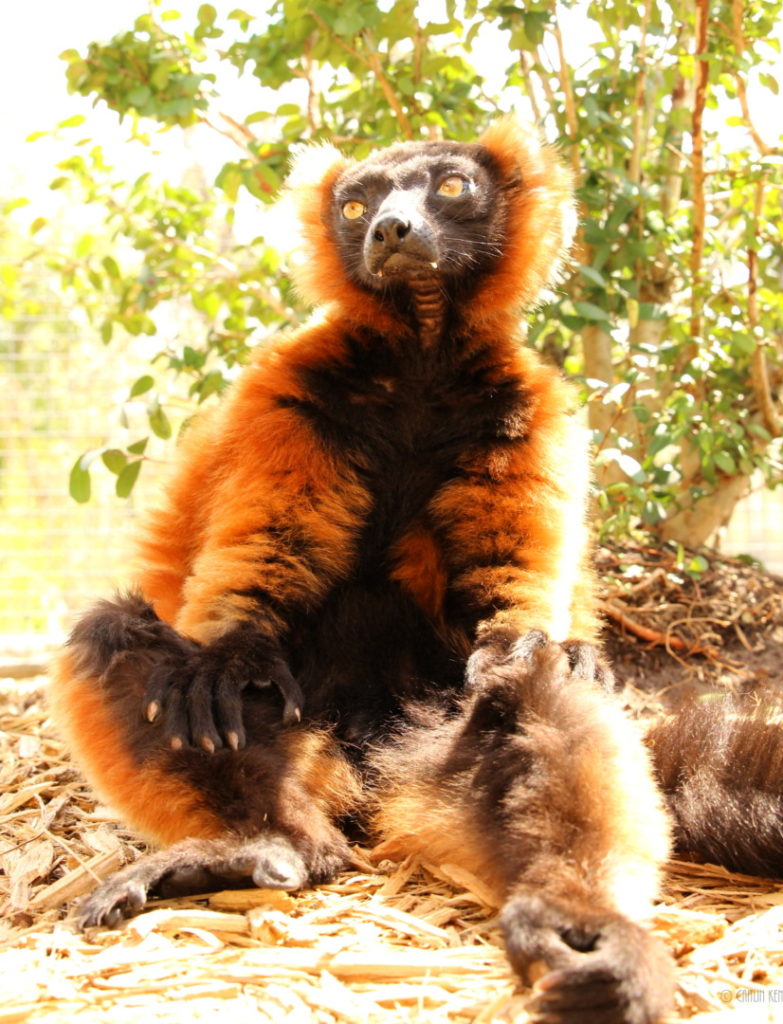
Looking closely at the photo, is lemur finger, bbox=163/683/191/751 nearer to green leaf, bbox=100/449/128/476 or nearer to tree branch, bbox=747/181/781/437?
green leaf, bbox=100/449/128/476

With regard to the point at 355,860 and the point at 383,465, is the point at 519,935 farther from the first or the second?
the point at 383,465

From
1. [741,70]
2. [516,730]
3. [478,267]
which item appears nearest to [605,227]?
[741,70]

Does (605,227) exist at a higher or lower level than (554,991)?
higher

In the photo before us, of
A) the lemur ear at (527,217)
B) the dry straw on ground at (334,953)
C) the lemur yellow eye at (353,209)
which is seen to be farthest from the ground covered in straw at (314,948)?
the lemur yellow eye at (353,209)

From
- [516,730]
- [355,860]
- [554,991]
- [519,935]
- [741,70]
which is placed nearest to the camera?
[554,991]

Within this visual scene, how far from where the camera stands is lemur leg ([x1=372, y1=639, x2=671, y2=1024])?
6.89 feet

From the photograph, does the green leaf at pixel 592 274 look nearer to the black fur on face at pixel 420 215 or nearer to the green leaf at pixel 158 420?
the black fur on face at pixel 420 215

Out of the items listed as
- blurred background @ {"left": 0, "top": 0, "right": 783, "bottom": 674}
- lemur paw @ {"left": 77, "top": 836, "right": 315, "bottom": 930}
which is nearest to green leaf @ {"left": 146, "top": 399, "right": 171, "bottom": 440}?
blurred background @ {"left": 0, "top": 0, "right": 783, "bottom": 674}

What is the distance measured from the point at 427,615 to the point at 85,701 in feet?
3.75

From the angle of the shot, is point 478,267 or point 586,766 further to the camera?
point 478,267

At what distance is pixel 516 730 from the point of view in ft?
9.36

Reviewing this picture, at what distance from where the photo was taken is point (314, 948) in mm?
2564

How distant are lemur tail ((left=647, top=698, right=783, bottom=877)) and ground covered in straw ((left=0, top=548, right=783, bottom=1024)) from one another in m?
0.11

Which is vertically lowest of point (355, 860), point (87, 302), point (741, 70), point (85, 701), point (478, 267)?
point (355, 860)
